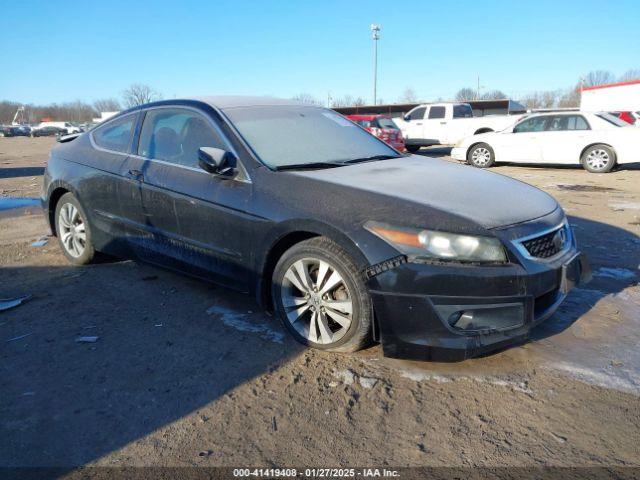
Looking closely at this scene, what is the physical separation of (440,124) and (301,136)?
15.0 m

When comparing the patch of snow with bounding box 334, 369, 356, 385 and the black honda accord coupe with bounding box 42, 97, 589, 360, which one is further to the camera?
the patch of snow with bounding box 334, 369, 356, 385

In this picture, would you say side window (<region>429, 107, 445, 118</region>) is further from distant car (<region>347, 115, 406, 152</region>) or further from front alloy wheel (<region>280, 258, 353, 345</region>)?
front alloy wheel (<region>280, 258, 353, 345</region>)

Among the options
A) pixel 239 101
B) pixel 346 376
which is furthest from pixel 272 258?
pixel 239 101

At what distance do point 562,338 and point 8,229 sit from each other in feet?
21.2

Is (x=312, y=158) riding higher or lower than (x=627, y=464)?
higher

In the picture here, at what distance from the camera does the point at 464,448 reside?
2.28m

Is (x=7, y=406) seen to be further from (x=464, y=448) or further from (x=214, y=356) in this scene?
(x=464, y=448)

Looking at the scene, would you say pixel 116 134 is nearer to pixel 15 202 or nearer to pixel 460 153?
pixel 15 202

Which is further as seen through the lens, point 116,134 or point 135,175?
point 116,134

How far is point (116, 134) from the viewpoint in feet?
15.1

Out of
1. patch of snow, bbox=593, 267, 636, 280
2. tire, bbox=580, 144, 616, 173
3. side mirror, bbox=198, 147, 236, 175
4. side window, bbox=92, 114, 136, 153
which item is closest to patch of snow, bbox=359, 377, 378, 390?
side mirror, bbox=198, 147, 236, 175

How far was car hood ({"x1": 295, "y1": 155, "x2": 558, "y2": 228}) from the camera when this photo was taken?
2912mm

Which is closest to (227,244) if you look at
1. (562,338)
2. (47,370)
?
(47,370)

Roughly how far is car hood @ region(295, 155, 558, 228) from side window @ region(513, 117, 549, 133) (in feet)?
33.2
